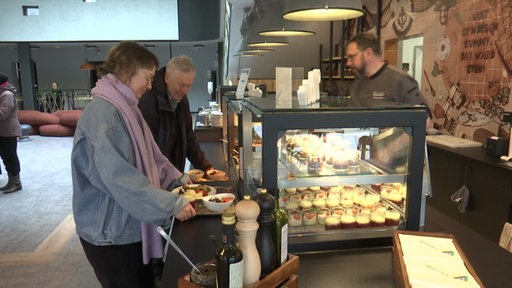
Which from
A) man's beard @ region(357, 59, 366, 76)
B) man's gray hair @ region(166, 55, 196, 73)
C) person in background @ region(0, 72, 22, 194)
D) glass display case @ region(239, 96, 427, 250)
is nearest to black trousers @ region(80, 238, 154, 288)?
glass display case @ region(239, 96, 427, 250)

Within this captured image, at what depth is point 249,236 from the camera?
116 centimetres

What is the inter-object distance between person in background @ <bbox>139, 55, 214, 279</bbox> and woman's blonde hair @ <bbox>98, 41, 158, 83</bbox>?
0.85 meters

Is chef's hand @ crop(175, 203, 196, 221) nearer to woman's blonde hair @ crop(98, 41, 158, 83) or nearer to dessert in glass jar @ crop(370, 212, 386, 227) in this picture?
woman's blonde hair @ crop(98, 41, 158, 83)

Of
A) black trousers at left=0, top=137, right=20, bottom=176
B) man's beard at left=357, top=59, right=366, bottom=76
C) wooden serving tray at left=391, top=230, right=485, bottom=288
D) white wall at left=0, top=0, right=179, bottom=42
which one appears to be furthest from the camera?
white wall at left=0, top=0, right=179, bottom=42

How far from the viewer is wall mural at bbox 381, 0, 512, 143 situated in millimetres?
4223

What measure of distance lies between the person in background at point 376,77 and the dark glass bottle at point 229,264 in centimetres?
248

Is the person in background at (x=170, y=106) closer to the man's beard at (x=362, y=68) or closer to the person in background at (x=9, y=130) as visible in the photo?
the man's beard at (x=362, y=68)

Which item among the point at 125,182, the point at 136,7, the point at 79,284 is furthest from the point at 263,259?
the point at 136,7

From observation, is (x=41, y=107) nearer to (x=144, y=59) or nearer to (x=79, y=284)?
(x=79, y=284)

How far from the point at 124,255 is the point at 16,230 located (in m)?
3.33

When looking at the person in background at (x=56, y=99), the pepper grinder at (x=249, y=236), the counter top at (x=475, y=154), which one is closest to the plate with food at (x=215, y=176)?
the pepper grinder at (x=249, y=236)

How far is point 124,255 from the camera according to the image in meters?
1.84

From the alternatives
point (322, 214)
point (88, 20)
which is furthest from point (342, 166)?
point (88, 20)

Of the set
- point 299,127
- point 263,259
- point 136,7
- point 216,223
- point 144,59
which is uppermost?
point 136,7
